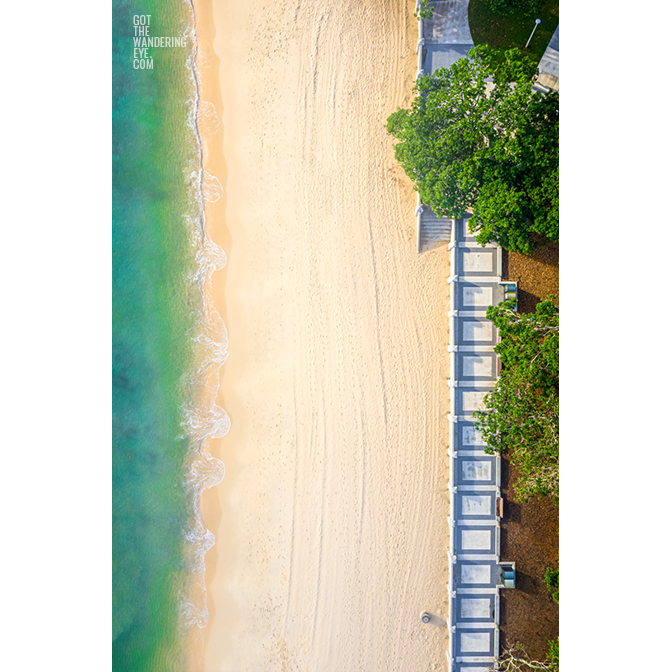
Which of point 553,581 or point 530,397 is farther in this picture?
point 553,581

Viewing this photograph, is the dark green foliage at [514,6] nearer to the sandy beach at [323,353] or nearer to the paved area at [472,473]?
the sandy beach at [323,353]

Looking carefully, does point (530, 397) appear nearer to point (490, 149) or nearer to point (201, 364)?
point (490, 149)

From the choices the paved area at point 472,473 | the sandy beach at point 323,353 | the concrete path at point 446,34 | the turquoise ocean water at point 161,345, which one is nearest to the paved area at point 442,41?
the concrete path at point 446,34

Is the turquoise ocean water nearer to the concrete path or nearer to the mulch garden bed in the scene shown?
the concrete path

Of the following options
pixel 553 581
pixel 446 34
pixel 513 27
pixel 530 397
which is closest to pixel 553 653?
pixel 553 581

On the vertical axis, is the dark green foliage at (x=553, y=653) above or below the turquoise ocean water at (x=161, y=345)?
below
